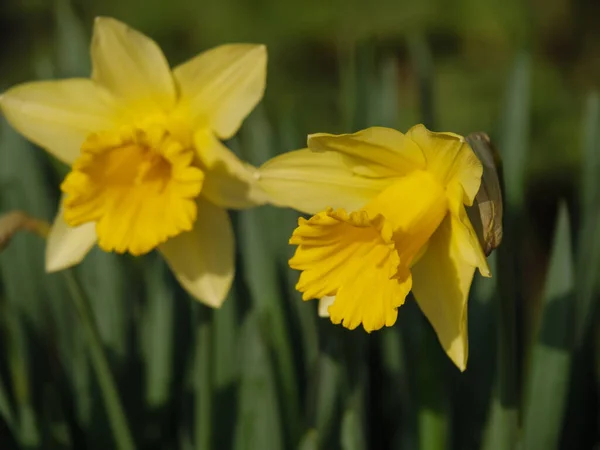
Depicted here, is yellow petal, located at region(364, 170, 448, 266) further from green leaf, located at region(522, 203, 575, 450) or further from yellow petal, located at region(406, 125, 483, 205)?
green leaf, located at region(522, 203, 575, 450)

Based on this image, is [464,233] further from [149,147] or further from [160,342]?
[160,342]

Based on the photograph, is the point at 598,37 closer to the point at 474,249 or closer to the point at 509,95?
the point at 509,95

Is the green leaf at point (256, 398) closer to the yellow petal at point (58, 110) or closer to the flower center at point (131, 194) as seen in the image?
the flower center at point (131, 194)

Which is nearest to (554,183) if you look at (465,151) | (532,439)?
(532,439)

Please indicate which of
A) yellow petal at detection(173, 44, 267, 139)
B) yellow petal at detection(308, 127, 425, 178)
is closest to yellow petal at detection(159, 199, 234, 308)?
yellow petal at detection(173, 44, 267, 139)

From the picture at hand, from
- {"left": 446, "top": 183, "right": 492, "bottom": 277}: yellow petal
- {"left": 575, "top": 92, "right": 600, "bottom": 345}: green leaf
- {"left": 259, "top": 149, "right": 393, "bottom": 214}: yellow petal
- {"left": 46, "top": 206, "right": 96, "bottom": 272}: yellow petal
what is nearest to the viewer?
{"left": 446, "top": 183, "right": 492, "bottom": 277}: yellow petal

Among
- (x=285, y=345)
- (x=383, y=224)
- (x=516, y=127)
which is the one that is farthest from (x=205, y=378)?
(x=516, y=127)

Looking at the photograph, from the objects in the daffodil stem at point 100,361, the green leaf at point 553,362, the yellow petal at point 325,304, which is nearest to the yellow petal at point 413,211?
the yellow petal at point 325,304
